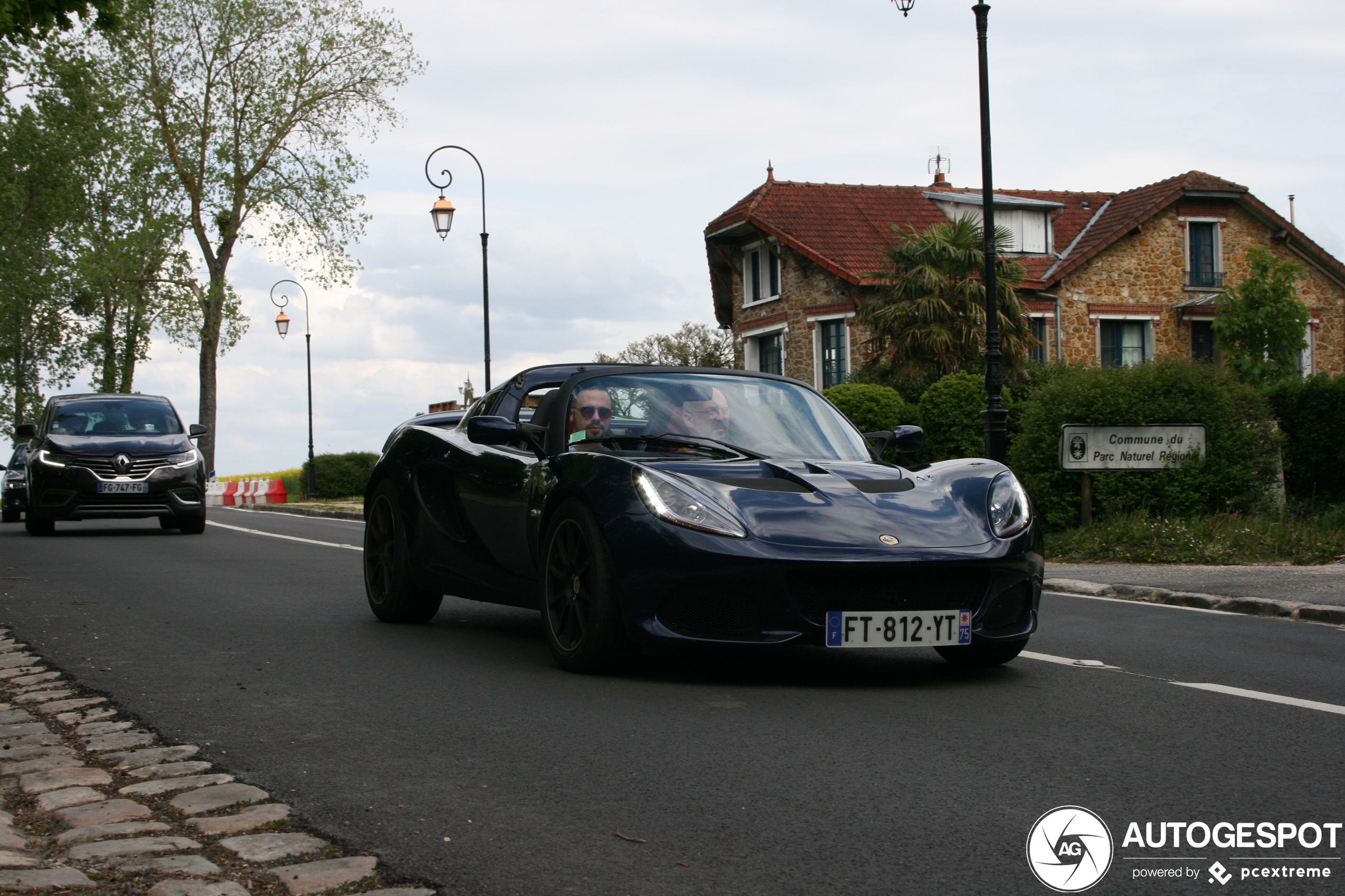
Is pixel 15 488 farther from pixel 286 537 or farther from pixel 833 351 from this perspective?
A: pixel 833 351

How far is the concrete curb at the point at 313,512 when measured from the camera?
29.3 m

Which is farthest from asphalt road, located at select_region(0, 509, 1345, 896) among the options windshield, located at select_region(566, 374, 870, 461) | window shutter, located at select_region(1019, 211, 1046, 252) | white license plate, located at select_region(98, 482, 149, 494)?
window shutter, located at select_region(1019, 211, 1046, 252)

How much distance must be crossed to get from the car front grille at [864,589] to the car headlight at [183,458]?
1516 centimetres

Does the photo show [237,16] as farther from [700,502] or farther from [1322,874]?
[1322,874]

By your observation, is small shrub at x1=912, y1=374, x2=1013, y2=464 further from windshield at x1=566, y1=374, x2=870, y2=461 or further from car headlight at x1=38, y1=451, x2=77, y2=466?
windshield at x1=566, y1=374, x2=870, y2=461

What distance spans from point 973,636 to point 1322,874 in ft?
8.65

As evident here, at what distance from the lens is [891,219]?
4069 cm

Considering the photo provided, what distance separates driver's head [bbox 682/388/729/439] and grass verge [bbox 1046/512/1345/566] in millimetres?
8396

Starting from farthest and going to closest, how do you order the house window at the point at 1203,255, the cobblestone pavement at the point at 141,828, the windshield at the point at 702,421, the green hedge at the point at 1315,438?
the house window at the point at 1203,255 < the green hedge at the point at 1315,438 < the windshield at the point at 702,421 < the cobblestone pavement at the point at 141,828

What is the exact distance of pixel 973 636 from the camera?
5953 mm

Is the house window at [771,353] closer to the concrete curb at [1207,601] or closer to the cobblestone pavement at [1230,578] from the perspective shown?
the cobblestone pavement at [1230,578]

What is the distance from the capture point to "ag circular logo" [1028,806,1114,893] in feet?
11.0

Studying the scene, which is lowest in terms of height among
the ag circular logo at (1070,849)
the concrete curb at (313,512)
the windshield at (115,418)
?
the concrete curb at (313,512)

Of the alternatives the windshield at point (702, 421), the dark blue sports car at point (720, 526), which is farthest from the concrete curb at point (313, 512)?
the windshield at point (702, 421)
